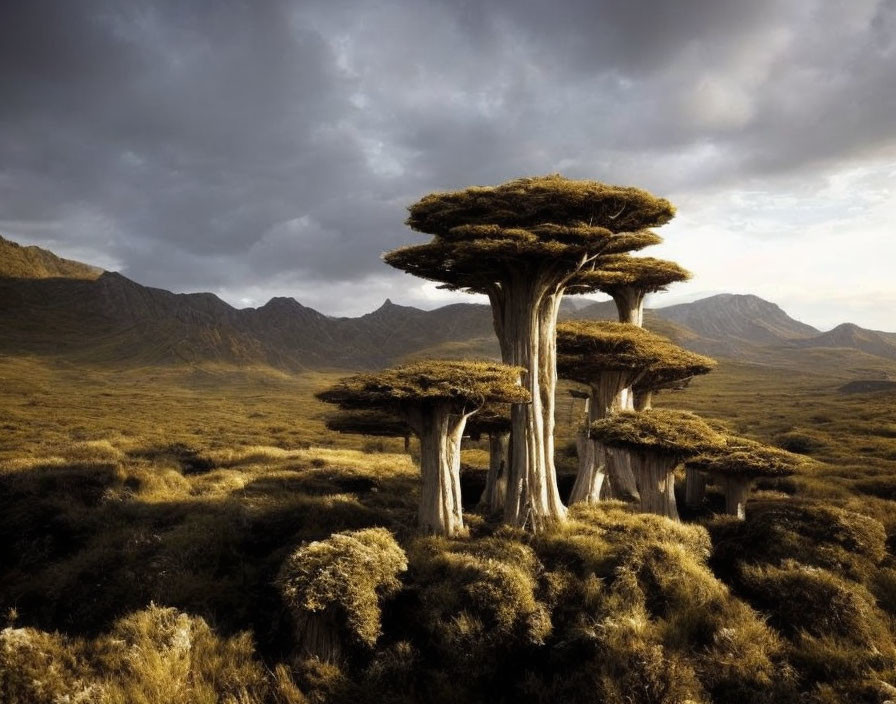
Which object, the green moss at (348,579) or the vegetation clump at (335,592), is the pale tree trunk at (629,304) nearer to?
the green moss at (348,579)

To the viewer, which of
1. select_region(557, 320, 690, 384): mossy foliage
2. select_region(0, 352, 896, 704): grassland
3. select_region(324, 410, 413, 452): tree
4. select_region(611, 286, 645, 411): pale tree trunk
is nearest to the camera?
select_region(0, 352, 896, 704): grassland

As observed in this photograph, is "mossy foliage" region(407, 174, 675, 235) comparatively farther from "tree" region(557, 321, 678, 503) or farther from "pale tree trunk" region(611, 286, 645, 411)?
"pale tree trunk" region(611, 286, 645, 411)

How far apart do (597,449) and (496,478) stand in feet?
13.1

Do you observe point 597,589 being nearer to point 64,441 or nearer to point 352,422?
point 352,422

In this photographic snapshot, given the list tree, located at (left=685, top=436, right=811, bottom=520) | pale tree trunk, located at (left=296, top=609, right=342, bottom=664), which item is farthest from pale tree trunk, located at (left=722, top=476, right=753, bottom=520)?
pale tree trunk, located at (left=296, top=609, right=342, bottom=664)

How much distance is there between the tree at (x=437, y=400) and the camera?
12.8m

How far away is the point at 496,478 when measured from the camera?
1942 centimetres

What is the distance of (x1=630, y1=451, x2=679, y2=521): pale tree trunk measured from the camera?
16.5 meters

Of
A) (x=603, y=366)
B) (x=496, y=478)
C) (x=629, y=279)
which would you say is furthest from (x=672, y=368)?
(x=496, y=478)

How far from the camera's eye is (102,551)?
14.0 meters

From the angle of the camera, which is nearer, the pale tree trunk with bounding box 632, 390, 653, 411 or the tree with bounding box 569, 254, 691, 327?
the tree with bounding box 569, 254, 691, 327

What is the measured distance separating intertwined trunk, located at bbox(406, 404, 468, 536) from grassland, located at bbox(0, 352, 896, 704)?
84 centimetres

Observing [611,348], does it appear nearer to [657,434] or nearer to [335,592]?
[657,434]

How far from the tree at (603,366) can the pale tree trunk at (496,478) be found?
2.88m
